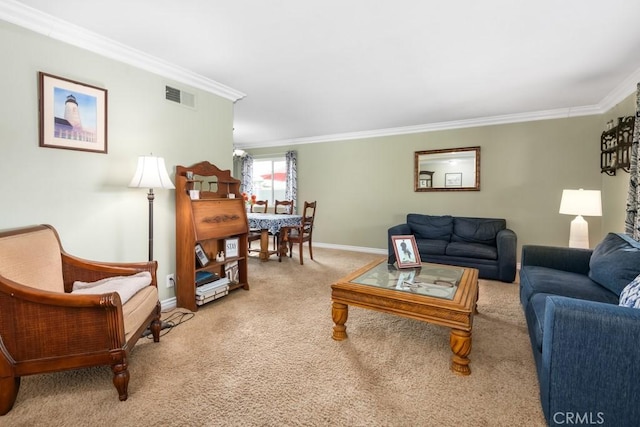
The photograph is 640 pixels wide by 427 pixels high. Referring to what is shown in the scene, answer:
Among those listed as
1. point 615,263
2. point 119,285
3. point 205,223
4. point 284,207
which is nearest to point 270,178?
point 284,207

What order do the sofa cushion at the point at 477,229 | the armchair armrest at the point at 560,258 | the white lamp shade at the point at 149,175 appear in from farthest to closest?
the sofa cushion at the point at 477,229 < the armchair armrest at the point at 560,258 < the white lamp shade at the point at 149,175

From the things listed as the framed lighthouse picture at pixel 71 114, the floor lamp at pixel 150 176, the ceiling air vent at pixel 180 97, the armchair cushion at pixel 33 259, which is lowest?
the armchair cushion at pixel 33 259

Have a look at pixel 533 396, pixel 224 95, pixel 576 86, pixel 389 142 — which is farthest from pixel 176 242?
pixel 576 86

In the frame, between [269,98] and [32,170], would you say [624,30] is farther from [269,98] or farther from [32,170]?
[32,170]

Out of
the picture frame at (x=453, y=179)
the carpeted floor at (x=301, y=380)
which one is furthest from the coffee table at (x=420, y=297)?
the picture frame at (x=453, y=179)

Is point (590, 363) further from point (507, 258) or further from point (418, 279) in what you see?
point (507, 258)

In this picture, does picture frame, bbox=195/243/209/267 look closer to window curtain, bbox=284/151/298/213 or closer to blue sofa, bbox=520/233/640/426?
blue sofa, bbox=520/233/640/426

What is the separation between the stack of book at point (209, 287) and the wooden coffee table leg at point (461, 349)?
2.29 m

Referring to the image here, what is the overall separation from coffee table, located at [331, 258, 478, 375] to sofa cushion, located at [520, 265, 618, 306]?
1.34ft

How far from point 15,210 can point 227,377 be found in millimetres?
1880

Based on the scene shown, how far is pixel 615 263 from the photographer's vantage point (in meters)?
2.08

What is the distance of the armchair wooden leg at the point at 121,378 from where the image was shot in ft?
5.48

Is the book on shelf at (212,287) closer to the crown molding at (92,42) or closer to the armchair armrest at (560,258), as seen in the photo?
the crown molding at (92,42)

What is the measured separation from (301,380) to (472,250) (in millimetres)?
3315
